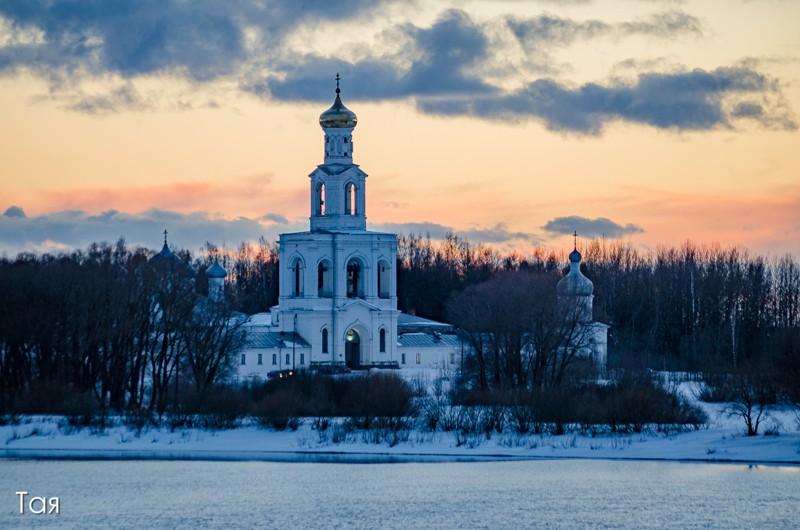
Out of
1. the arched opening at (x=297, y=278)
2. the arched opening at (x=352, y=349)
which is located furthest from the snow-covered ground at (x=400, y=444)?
the arched opening at (x=352, y=349)

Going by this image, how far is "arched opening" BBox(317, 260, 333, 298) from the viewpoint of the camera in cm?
6088

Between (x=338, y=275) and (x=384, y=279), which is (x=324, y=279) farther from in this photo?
(x=384, y=279)

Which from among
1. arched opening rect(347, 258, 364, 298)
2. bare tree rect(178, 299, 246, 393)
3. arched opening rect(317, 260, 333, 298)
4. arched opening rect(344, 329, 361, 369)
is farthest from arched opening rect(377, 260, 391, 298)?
bare tree rect(178, 299, 246, 393)

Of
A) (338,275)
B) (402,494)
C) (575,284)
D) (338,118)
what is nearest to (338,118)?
(338,118)

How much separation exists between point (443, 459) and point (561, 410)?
417 centimetres

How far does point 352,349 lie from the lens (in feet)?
203

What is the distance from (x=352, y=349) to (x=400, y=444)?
1079 inches

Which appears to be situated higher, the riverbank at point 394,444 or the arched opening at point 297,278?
the arched opening at point 297,278

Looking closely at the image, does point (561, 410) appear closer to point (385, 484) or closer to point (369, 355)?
point (385, 484)

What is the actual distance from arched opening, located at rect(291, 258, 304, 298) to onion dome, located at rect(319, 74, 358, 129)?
527 centimetres

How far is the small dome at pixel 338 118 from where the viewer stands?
60.9m

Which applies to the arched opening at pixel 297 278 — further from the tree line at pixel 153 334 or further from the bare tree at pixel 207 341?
the bare tree at pixel 207 341

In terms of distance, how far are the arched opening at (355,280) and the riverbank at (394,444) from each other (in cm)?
2494

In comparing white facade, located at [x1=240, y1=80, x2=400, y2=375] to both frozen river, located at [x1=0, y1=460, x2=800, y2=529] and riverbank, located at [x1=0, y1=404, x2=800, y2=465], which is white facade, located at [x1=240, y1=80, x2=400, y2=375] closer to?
riverbank, located at [x1=0, y1=404, x2=800, y2=465]
